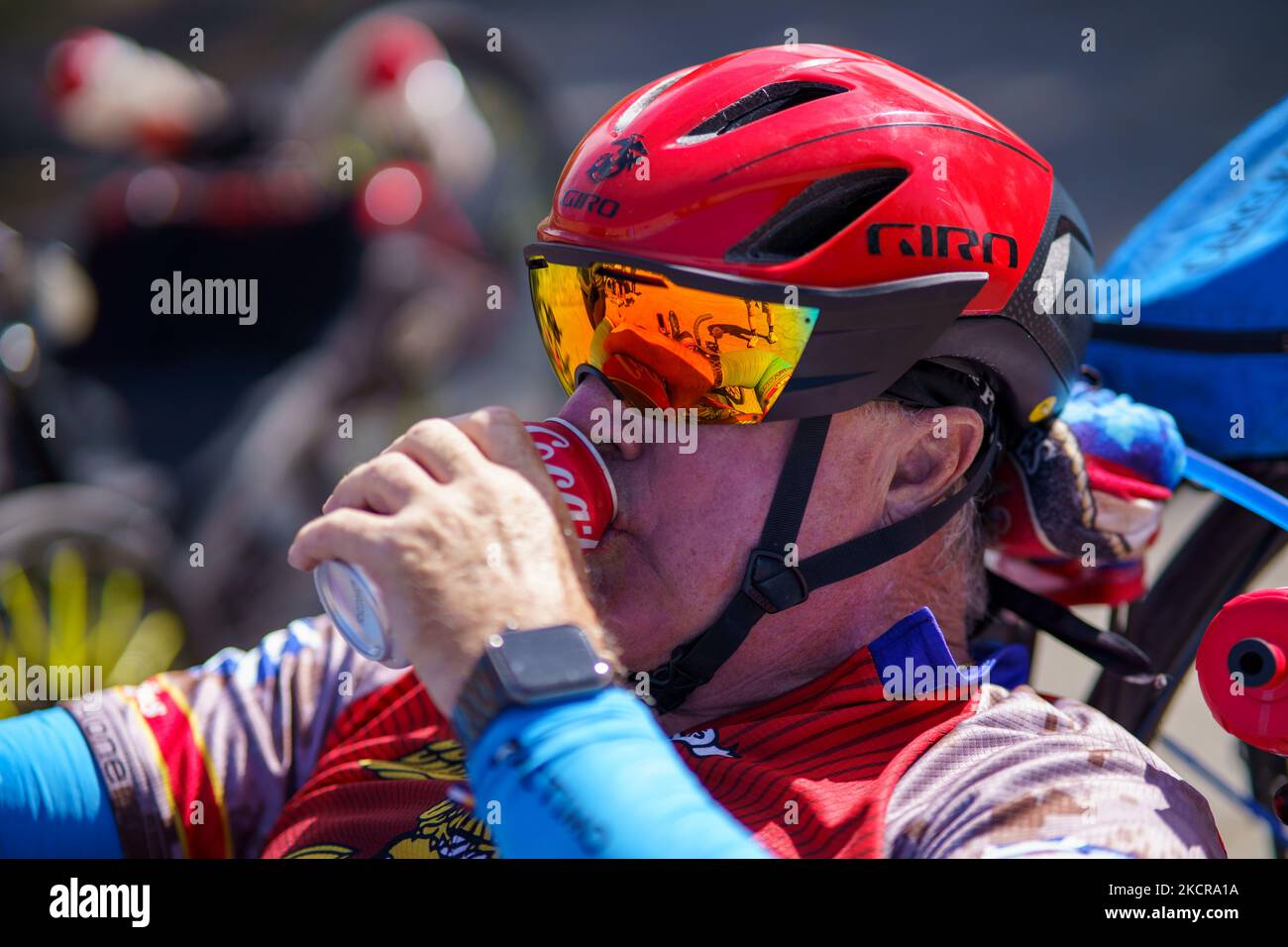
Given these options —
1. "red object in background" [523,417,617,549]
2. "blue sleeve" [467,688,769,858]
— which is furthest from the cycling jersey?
"red object in background" [523,417,617,549]

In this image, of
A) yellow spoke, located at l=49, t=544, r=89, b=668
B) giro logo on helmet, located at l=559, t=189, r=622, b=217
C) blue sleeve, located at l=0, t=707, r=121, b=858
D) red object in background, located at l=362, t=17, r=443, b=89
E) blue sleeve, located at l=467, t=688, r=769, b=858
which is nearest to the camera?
blue sleeve, located at l=467, t=688, r=769, b=858

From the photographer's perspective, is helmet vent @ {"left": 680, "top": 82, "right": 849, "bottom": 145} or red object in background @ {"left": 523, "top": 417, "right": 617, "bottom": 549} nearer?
red object in background @ {"left": 523, "top": 417, "right": 617, "bottom": 549}

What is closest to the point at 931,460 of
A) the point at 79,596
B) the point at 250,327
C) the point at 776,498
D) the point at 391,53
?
the point at 776,498

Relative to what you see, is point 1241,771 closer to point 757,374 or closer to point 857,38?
point 757,374

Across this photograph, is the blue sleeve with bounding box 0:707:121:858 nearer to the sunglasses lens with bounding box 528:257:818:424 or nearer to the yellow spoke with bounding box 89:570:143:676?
the sunglasses lens with bounding box 528:257:818:424

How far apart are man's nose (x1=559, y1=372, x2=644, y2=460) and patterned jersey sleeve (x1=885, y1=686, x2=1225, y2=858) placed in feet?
2.06

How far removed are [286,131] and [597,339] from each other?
4833 millimetres

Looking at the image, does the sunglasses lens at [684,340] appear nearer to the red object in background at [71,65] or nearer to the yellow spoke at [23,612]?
the yellow spoke at [23,612]

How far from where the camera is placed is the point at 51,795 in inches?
84.7

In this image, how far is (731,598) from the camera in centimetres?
209

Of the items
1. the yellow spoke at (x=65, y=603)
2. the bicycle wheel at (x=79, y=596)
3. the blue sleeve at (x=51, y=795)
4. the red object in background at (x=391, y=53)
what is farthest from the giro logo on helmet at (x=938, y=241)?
the red object in background at (x=391, y=53)

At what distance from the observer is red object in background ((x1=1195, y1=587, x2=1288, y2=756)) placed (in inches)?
74.5

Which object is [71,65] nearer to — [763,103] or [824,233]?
[763,103]
